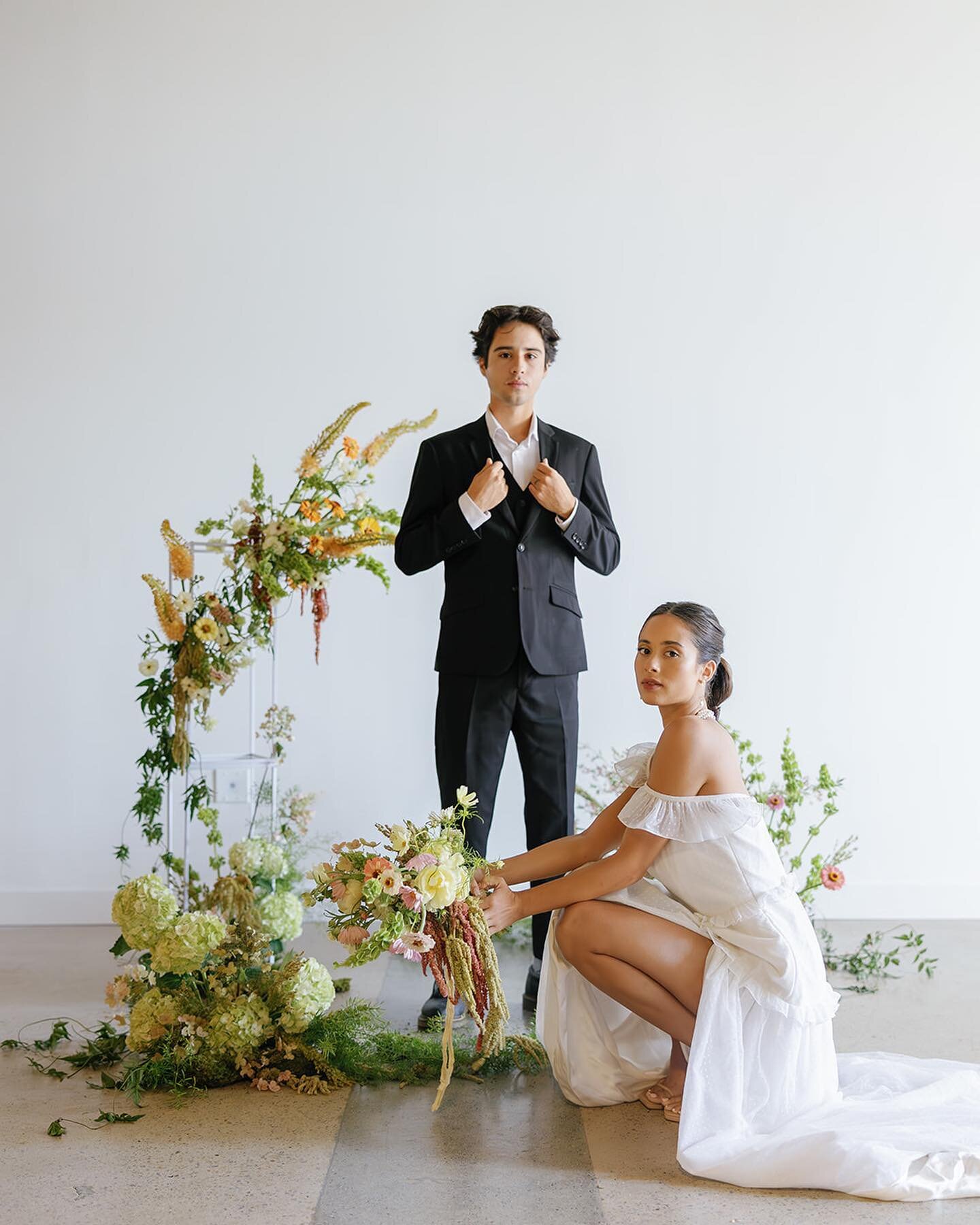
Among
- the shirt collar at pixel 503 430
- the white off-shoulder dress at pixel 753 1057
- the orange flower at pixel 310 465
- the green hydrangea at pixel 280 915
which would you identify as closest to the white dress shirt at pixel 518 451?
the shirt collar at pixel 503 430

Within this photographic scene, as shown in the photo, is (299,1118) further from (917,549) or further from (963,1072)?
(917,549)

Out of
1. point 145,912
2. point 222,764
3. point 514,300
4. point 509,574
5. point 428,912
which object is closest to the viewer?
point 428,912

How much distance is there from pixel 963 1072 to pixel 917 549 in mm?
2442

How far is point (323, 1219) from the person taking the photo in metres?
2.18

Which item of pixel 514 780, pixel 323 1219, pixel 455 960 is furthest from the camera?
pixel 514 780

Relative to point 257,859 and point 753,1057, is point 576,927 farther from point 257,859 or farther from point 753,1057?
point 257,859

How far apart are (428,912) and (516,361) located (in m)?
1.52

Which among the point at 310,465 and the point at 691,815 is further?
the point at 310,465

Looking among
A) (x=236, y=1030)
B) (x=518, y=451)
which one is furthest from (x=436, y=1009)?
(x=518, y=451)

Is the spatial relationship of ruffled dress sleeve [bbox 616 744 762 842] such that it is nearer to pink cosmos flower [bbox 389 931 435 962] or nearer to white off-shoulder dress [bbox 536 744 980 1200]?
white off-shoulder dress [bbox 536 744 980 1200]

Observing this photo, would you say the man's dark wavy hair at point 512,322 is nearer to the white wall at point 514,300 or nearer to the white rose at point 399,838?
the white wall at point 514,300

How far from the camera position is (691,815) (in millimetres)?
2605

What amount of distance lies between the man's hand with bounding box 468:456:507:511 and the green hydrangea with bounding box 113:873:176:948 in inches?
51.0

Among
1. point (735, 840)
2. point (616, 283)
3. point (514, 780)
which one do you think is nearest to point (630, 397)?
point (616, 283)
